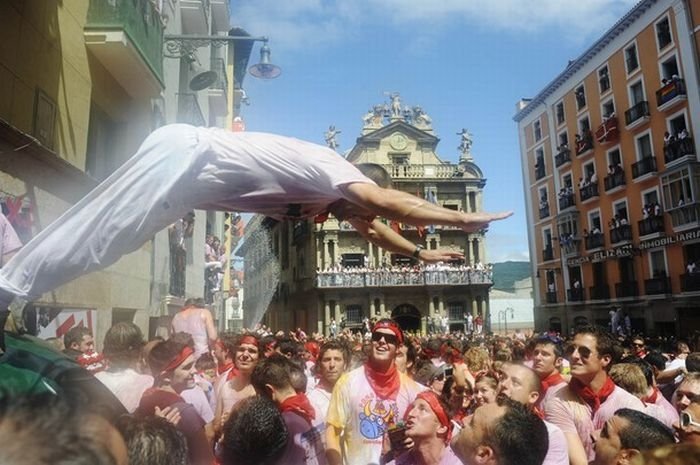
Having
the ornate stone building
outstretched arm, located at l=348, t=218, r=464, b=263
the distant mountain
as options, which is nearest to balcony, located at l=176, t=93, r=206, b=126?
outstretched arm, located at l=348, t=218, r=464, b=263

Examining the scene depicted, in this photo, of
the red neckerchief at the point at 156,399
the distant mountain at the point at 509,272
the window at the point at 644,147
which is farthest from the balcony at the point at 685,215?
the distant mountain at the point at 509,272

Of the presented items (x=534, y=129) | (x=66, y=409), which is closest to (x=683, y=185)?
(x=534, y=129)

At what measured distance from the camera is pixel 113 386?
457 centimetres

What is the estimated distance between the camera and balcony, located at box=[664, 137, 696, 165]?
2670 centimetres

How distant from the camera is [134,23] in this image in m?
11.0

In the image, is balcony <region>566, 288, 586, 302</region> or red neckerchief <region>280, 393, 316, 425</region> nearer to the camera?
red neckerchief <region>280, 393, 316, 425</region>

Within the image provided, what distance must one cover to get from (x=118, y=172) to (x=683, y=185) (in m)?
30.1

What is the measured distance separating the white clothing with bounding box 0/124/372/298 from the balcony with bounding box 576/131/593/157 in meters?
34.9

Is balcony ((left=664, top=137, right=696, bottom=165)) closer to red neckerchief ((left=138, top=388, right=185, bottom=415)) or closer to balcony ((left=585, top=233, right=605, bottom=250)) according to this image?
balcony ((left=585, top=233, right=605, bottom=250))

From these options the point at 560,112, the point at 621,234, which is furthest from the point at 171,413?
the point at 560,112

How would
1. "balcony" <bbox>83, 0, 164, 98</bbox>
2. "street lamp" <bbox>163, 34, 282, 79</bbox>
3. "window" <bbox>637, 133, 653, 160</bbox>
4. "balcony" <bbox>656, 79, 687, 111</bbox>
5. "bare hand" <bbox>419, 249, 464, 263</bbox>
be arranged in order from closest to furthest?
1. "bare hand" <bbox>419, 249, 464, 263</bbox>
2. "balcony" <bbox>83, 0, 164, 98</bbox>
3. "street lamp" <bbox>163, 34, 282, 79</bbox>
4. "balcony" <bbox>656, 79, 687, 111</bbox>
5. "window" <bbox>637, 133, 653, 160</bbox>

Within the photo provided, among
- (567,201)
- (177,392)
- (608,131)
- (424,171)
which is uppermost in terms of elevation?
(424,171)

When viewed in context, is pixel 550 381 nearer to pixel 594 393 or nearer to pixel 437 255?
pixel 594 393

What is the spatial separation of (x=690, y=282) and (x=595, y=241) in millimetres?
7743
